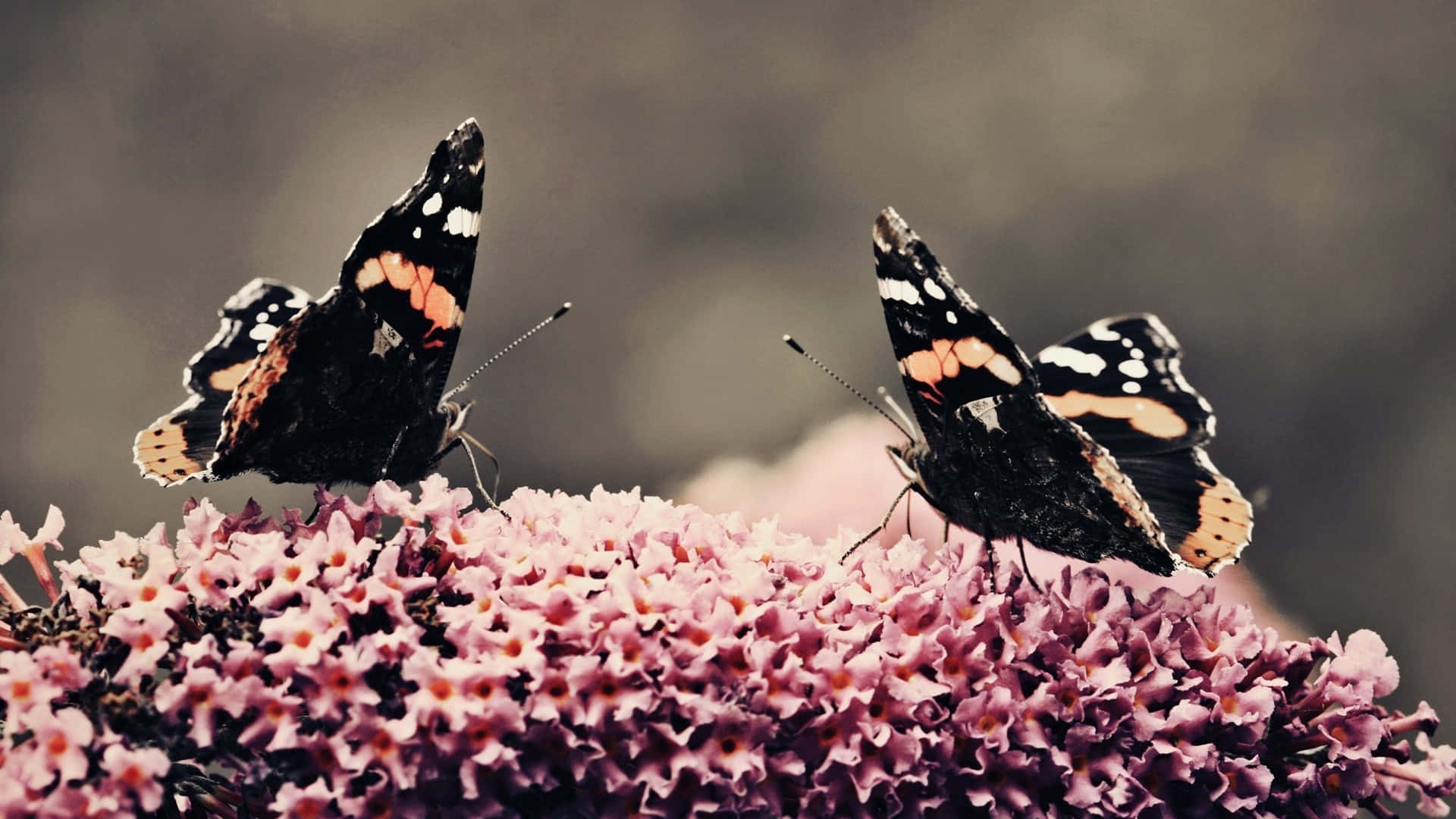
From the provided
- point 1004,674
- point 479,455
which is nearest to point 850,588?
point 1004,674

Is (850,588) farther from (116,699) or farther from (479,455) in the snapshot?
(479,455)

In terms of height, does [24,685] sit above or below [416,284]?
below

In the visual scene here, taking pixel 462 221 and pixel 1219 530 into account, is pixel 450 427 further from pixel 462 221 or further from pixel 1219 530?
pixel 1219 530

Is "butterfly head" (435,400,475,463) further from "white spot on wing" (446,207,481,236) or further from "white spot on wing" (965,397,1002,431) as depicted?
"white spot on wing" (965,397,1002,431)

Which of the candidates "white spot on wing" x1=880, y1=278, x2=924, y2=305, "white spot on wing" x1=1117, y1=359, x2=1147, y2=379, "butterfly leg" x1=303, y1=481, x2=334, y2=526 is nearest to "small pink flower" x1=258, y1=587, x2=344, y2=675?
"butterfly leg" x1=303, y1=481, x2=334, y2=526

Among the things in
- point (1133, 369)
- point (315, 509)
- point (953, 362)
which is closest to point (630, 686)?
point (315, 509)

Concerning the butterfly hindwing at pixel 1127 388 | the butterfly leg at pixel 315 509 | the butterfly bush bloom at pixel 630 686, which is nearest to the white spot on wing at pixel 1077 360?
the butterfly hindwing at pixel 1127 388

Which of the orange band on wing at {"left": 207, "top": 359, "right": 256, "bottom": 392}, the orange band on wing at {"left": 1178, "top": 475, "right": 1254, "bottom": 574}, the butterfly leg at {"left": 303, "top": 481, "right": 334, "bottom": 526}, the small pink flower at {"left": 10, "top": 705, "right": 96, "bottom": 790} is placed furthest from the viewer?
the orange band on wing at {"left": 207, "top": 359, "right": 256, "bottom": 392}
